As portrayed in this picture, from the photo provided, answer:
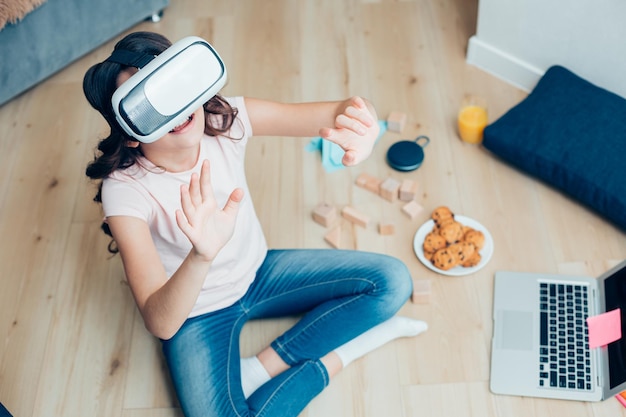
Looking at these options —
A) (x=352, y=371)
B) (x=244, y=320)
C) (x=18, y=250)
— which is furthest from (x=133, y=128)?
(x=18, y=250)

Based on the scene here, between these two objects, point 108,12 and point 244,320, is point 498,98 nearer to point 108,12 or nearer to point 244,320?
point 244,320

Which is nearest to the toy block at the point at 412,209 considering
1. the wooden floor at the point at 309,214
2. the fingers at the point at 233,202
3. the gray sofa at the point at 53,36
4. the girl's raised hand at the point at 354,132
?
the wooden floor at the point at 309,214

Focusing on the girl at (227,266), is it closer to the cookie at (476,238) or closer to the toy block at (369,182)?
the cookie at (476,238)

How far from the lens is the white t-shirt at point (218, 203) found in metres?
1.49

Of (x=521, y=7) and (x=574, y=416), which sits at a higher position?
(x=521, y=7)

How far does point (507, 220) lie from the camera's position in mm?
→ 2092

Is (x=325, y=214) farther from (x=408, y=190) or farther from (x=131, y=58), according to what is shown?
(x=131, y=58)

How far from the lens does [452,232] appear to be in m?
1.99

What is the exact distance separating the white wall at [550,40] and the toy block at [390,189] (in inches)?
22.6

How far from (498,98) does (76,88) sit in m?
1.38

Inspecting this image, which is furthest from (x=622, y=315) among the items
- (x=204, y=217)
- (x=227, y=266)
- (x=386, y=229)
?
(x=204, y=217)

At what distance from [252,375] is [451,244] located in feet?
2.01

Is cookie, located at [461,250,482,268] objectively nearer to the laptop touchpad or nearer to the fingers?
the laptop touchpad

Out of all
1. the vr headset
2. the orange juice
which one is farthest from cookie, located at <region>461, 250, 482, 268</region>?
the vr headset
